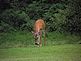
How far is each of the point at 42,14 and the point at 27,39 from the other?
123 inches

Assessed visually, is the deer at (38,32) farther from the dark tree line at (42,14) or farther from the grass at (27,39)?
the dark tree line at (42,14)

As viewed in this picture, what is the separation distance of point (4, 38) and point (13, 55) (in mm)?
4988

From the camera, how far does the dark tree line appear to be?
1756cm

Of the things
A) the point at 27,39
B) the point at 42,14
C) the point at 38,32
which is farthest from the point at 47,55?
the point at 42,14

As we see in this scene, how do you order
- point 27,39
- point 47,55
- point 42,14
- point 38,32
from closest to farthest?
point 47,55 < point 38,32 < point 27,39 < point 42,14

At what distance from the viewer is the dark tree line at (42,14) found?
1756cm

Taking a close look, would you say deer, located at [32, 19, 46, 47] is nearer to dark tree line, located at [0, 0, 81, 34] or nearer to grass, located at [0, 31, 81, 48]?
grass, located at [0, 31, 81, 48]

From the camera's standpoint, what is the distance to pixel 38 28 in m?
15.2

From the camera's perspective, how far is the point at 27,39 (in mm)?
15914

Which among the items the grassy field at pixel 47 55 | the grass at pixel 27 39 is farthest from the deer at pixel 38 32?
the grassy field at pixel 47 55

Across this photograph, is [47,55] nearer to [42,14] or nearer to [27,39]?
[27,39]

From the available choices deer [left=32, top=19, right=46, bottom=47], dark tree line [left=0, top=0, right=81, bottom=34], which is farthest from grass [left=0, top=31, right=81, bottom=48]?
dark tree line [left=0, top=0, right=81, bottom=34]

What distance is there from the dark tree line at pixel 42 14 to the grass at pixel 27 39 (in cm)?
73

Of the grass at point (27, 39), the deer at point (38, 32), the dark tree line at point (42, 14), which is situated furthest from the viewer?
the dark tree line at point (42, 14)
